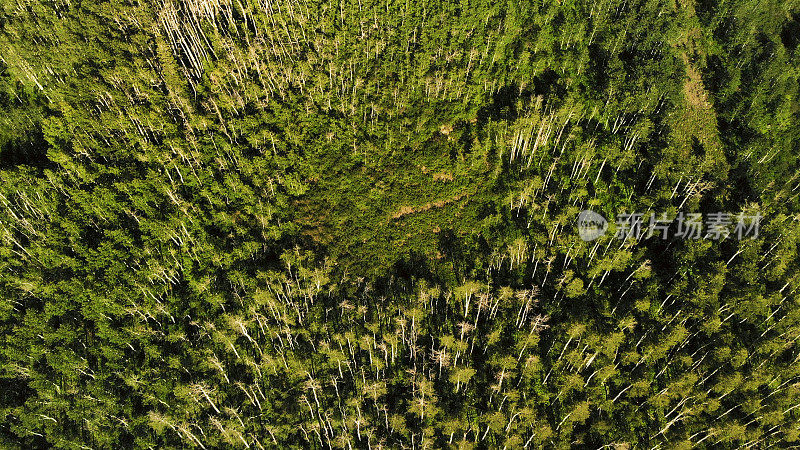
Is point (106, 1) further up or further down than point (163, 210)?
further up

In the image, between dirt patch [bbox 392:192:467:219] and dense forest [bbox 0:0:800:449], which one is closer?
dense forest [bbox 0:0:800:449]

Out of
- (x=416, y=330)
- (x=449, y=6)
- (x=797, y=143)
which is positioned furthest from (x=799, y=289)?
(x=449, y=6)

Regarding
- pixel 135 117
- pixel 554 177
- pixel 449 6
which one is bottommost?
pixel 554 177

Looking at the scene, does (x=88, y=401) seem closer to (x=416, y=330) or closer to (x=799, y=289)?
(x=416, y=330)

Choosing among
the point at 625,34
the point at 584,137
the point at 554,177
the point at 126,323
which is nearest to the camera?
the point at 126,323

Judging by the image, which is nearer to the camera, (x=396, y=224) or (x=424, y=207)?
(x=396, y=224)

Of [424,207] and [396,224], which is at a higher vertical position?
[424,207]

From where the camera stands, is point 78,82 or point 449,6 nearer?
point 78,82

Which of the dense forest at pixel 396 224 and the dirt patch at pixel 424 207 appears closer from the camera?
the dense forest at pixel 396 224
